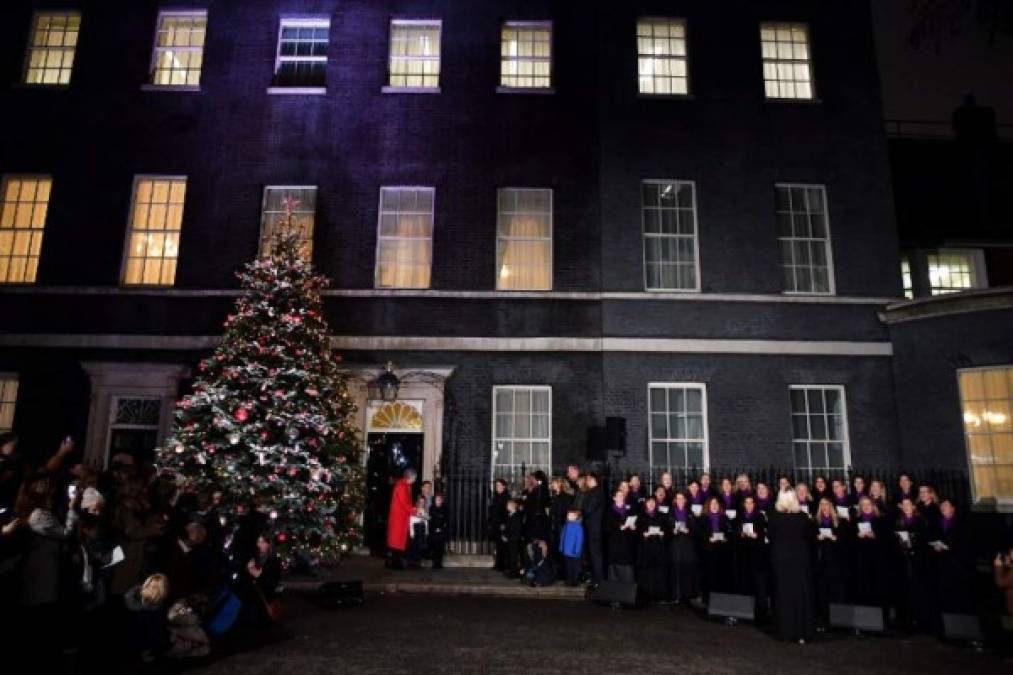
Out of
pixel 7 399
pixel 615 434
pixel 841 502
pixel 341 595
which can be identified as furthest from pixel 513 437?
pixel 7 399

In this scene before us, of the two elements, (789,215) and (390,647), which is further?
(789,215)

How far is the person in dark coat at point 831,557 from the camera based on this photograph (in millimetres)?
9508

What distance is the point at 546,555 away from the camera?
1150 cm

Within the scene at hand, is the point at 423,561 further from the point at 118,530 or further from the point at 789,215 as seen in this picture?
the point at 789,215

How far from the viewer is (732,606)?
A: 30.4ft

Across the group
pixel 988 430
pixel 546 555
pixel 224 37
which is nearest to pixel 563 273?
pixel 546 555

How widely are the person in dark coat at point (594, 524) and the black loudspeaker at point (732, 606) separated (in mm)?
2456

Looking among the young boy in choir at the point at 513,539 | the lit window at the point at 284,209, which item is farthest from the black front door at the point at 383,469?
the lit window at the point at 284,209

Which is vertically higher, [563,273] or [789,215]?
[789,215]

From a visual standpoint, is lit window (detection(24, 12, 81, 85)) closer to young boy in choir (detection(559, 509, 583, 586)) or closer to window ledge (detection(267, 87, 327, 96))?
window ledge (detection(267, 87, 327, 96))

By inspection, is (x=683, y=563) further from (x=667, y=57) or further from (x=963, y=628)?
(x=667, y=57)

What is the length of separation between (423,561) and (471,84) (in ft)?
36.6

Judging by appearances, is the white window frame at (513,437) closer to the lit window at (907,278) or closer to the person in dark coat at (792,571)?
the person in dark coat at (792,571)

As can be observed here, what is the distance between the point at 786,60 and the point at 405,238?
10.6m
